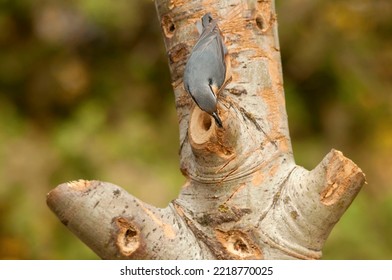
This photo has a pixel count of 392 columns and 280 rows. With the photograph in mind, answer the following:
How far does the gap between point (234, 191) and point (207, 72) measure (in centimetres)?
18

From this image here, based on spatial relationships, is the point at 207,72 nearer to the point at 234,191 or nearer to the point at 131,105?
the point at 234,191

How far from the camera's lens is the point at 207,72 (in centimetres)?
113

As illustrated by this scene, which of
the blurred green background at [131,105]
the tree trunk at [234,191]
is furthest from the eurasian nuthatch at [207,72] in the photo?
the blurred green background at [131,105]

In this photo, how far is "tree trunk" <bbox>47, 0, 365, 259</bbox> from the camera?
1.10 meters

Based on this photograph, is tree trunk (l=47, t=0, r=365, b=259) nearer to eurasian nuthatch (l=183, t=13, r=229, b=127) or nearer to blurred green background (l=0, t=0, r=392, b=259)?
eurasian nuthatch (l=183, t=13, r=229, b=127)

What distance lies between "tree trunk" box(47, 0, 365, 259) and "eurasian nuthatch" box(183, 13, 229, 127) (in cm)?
2

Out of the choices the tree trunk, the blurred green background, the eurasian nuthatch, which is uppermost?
the eurasian nuthatch

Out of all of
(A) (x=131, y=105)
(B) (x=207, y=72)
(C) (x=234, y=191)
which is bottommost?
(A) (x=131, y=105)

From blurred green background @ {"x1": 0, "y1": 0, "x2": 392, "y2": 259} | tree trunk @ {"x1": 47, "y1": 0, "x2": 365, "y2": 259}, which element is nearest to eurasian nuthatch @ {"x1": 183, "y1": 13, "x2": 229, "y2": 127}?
tree trunk @ {"x1": 47, "y1": 0, "x2": 365, "y2": 259}

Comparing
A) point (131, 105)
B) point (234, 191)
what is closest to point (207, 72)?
point (234, 191)

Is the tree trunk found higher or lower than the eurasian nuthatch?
lower
